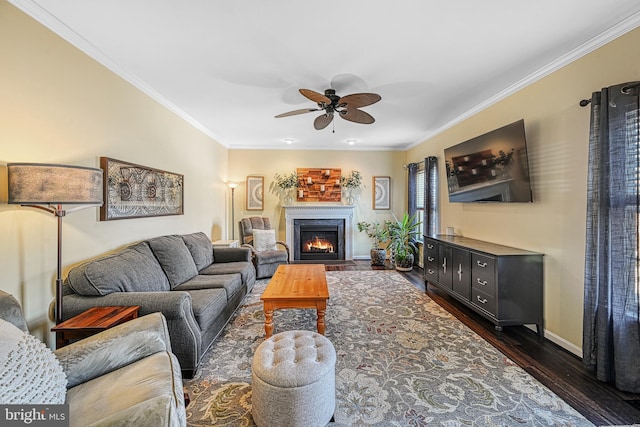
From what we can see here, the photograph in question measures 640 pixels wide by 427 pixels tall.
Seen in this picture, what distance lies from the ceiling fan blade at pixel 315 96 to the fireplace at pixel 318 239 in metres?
3.68

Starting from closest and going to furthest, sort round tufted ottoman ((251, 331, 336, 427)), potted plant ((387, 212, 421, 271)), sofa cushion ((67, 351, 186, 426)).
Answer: sofa cushion ((67, 351, 186, 426)) → round tufted ottoman ((251, 331, 336, 427)) → potted plant ((387, 212, 421, 271))

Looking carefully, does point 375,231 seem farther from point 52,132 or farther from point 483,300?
point 52,132

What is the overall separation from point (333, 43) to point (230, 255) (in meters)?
3.21

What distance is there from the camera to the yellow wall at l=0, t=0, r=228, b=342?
71.7 inches

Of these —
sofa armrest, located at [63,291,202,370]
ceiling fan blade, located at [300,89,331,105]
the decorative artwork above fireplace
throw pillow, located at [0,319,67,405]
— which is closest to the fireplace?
the decorative artwork above fireplace

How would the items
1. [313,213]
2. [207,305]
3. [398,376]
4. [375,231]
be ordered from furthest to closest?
1. [375,231]
2. [313,213]
3. [207,305]
4. [398,376]

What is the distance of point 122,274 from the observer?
233 cm

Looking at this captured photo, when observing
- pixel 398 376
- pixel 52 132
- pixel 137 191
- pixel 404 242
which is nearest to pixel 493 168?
pixel 398 376

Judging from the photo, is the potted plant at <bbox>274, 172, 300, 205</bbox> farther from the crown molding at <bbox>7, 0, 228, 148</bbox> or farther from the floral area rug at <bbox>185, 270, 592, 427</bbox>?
the floral area rug at <bbox>185, 270, 592, 427</bbox>

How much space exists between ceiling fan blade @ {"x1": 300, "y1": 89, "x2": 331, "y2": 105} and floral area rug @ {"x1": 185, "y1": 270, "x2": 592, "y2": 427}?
248 centimetres

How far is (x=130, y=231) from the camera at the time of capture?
300cm

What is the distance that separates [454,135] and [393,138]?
4.79 feet

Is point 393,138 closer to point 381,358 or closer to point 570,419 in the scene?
point 381,358

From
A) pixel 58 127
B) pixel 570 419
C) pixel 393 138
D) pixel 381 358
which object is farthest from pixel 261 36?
pixel 393 138
